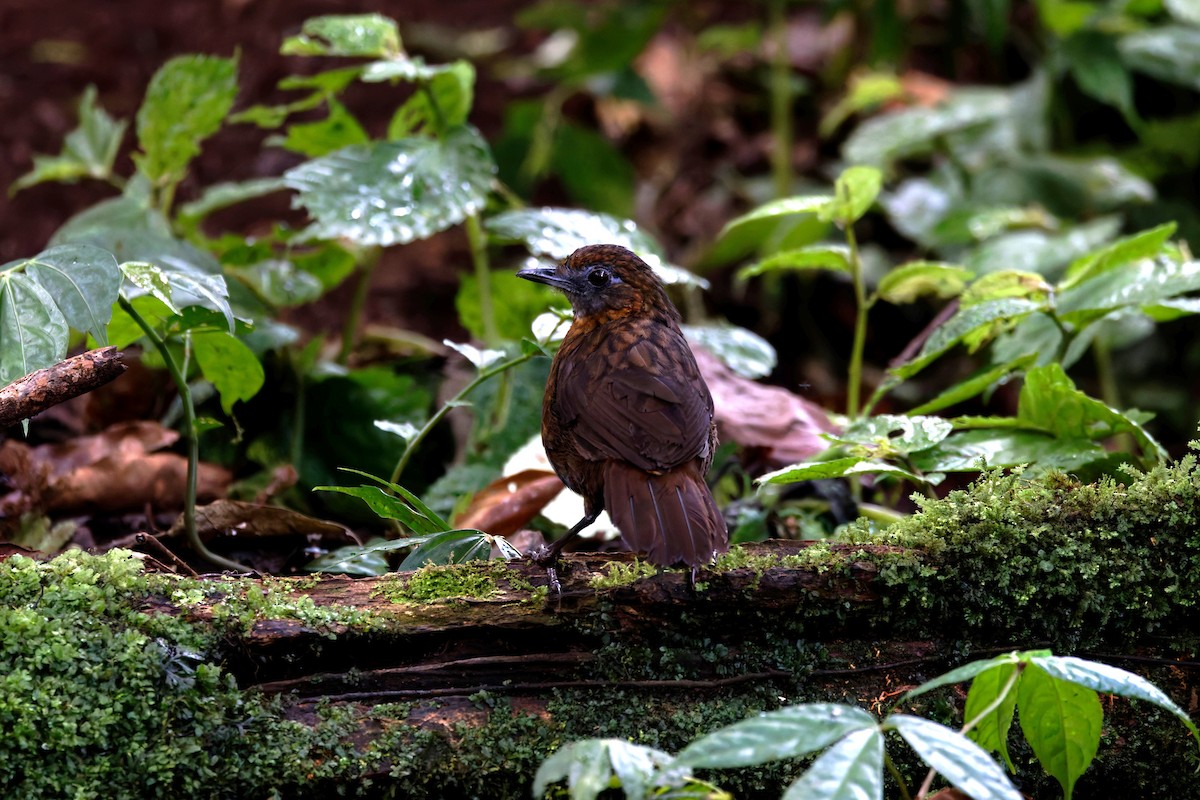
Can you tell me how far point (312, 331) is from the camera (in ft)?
18.5

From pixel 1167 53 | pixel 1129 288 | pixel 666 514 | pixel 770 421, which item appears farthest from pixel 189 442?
pixel 1167 53

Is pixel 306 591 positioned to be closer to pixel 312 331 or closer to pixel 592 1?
pixel 312 331

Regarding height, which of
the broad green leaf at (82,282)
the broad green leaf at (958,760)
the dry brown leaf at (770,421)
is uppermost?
the broad green leaf at (82,282)

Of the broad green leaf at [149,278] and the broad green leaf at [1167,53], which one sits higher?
the broad green leaf at [149,278]

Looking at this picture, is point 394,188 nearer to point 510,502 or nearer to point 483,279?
point 483,279

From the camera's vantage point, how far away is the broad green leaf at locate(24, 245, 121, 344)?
2443 millimetres

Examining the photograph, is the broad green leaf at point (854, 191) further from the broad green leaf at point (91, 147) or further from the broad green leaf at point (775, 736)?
the broad green leaf at point (91, 147)

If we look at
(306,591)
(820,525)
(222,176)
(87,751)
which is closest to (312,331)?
(222,176)

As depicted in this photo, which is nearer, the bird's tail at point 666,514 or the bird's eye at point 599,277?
the bird's tail at point 666,514

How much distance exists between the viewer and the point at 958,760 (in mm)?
1673

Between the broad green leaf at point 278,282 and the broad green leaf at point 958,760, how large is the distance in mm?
2701

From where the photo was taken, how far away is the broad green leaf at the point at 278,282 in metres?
3.88

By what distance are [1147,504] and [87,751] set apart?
2153mm

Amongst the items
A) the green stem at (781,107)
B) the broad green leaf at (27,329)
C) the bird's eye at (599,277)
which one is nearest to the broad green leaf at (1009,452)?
the bird's eye at (599,277)
